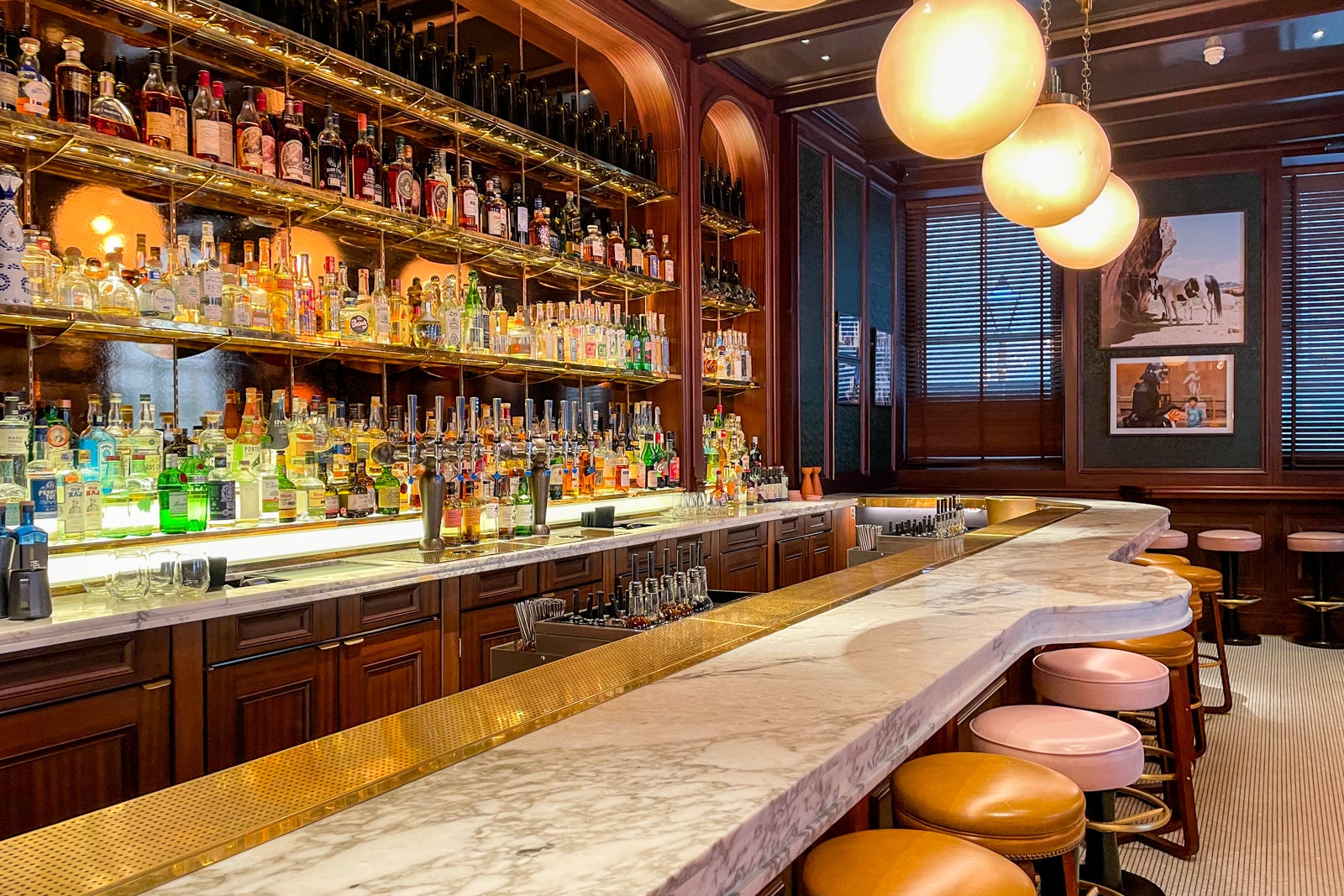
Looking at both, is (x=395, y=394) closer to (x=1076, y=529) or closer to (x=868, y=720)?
(x=1076, y=529)

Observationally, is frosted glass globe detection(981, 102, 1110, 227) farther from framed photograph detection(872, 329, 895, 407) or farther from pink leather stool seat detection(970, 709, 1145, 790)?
framed photograph detection(872, 329, 895, 407)

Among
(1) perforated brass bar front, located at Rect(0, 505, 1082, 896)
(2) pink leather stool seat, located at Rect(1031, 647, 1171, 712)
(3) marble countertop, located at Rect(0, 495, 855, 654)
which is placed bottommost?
(2) pink leather stool seat, located at Rect(1031, 647, 1171, 712)

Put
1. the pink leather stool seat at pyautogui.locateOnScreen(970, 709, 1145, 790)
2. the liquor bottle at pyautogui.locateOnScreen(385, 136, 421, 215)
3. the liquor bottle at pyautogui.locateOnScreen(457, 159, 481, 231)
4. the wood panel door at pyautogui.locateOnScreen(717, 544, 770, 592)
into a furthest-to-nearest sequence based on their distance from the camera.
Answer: the wood panel door at pyautogui.locateOnScreen(717, 544, 770, 592)
the liquor bottle at pyautogui.locateOnScreen(457, 159, 481, 231)
the liquor bottle at pyautogui.locateOnScreen(385, 136, 421, 215)
the pink leather stool seat at pyautogui.locateOnScreen(970, 709, 1145, 790)

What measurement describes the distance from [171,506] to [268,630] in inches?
25.6

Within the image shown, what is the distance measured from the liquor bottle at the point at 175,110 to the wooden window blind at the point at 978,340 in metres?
5.95

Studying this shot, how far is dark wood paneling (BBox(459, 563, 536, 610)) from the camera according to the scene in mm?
3143

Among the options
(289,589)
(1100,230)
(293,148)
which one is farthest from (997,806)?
(293,148)

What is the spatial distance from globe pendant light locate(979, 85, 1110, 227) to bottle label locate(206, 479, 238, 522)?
8.41ft

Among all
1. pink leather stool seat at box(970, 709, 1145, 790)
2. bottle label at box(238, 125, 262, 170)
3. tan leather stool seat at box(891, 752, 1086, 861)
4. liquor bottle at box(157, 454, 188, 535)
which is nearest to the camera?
tan leather stool seat at box(891, 752, 1086, 861)

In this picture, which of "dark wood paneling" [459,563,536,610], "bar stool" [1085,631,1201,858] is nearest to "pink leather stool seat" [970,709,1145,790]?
"bar stool" [1085,631,1201,858]

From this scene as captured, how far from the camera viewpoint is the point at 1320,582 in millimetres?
6020

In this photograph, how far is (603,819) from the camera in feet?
2.90

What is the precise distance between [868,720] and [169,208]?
295 centimetres

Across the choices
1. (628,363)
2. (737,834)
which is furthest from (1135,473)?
(737,834)
